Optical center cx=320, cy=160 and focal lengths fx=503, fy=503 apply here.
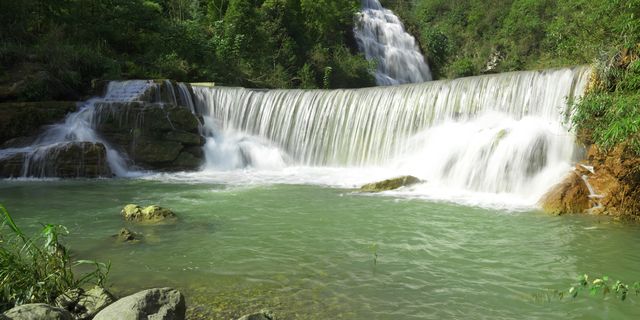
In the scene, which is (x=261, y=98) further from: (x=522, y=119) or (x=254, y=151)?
(x=522, y=119)

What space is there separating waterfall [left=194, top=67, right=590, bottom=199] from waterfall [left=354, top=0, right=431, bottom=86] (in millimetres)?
16681

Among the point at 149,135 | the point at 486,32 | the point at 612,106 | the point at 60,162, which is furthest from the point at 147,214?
the point at 486,32

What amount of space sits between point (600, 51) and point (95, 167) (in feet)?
42.5

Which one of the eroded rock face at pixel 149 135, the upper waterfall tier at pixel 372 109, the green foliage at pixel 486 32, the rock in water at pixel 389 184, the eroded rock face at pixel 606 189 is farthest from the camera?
the green foliage at pixel 486 32

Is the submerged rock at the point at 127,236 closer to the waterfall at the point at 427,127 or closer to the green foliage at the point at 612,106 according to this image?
the green foliage at the point at 612,106

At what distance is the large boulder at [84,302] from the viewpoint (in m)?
4.16

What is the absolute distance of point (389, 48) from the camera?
36.0 metres

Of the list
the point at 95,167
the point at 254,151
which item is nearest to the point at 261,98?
the point at 254,151

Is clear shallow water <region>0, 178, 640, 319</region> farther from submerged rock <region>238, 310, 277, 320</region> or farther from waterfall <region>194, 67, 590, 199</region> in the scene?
waterfall <region>194, 67, 590, 199</region>

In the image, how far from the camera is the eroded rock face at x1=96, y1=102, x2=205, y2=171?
15.8 meters

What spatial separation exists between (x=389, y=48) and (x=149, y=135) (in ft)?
77.8

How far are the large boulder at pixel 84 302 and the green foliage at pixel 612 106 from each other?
6.93 meters

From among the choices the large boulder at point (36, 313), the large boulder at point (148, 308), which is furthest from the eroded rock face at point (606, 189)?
the large boulder at point (36, 313)

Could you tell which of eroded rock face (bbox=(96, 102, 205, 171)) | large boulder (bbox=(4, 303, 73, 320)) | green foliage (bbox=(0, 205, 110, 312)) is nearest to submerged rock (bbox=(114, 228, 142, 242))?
green foliage (bbox=(0, 205, 110, 312))
